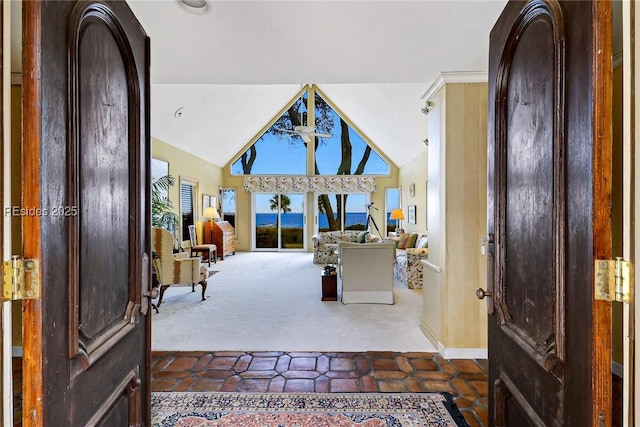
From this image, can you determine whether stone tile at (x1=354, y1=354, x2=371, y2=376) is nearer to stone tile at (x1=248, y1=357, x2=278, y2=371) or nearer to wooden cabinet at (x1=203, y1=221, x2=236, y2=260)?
stone tile at (x1=248, y1=357, x2=278, y2=371)

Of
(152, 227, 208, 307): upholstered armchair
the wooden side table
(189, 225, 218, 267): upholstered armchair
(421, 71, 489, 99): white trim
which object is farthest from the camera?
(189, 225, 218, 267): upholstered armchair

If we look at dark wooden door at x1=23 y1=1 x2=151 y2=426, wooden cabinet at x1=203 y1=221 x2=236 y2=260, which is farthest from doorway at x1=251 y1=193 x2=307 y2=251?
dark wooden door at x1=23 y1=1 x2=151 y2=426

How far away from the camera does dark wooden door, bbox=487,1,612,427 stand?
0.75 metres

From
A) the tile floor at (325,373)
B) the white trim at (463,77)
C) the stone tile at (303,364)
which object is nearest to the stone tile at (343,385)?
the tile floor at (325,373)

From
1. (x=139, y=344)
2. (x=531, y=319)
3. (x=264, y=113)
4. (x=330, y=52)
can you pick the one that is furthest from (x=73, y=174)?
(x=264, y=113)

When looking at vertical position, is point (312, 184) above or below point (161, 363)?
above

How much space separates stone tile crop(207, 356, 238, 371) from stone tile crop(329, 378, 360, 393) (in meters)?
0.82

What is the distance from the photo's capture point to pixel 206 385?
231 centimetres

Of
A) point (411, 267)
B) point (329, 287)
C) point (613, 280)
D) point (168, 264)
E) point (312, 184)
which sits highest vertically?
point (312, 184)

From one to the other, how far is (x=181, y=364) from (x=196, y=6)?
8.26ft

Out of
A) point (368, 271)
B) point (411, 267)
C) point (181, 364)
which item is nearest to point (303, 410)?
point (181, 364)

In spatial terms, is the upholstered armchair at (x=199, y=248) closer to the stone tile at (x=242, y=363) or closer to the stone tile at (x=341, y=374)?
the stone tile at (x=242, y=363)

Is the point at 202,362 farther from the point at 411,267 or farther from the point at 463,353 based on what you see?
the point at 411,267

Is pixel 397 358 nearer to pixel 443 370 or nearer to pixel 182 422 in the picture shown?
pixel 443 370
